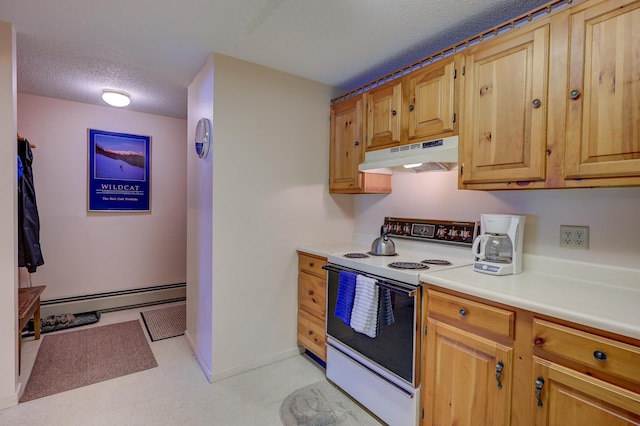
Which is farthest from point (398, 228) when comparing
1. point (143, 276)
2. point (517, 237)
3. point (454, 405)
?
point (143, 276)

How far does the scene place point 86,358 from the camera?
101 inches

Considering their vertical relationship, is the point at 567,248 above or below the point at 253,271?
above

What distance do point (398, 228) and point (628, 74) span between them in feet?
5.25

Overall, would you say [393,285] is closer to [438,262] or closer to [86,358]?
[438,262]

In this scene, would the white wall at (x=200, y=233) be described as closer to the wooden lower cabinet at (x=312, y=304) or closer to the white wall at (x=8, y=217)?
the wooden lower cabinet at (x=312, y=304)

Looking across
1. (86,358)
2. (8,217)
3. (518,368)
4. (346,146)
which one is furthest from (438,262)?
(86,358)

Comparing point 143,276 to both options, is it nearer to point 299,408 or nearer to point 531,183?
point 299,408

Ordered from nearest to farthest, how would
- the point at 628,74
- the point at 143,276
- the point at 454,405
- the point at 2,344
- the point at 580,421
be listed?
1. the point at 580,421
2. the point at 628,74
3. the point at 454,405
4. the point at 2,344
5. the point at 143,276

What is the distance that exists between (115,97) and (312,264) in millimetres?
2422

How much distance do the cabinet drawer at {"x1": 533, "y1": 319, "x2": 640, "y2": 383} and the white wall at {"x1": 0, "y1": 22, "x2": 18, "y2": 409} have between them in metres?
2.77

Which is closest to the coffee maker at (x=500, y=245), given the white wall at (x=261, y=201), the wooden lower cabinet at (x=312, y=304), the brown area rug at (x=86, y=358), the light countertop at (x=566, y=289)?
the light countertop at (x=566, y=289)

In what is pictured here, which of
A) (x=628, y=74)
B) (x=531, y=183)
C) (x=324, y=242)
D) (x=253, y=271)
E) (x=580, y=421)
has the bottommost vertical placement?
(x=580, y=421)

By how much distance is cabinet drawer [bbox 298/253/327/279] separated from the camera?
2398mm

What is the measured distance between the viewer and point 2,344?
1.91m
